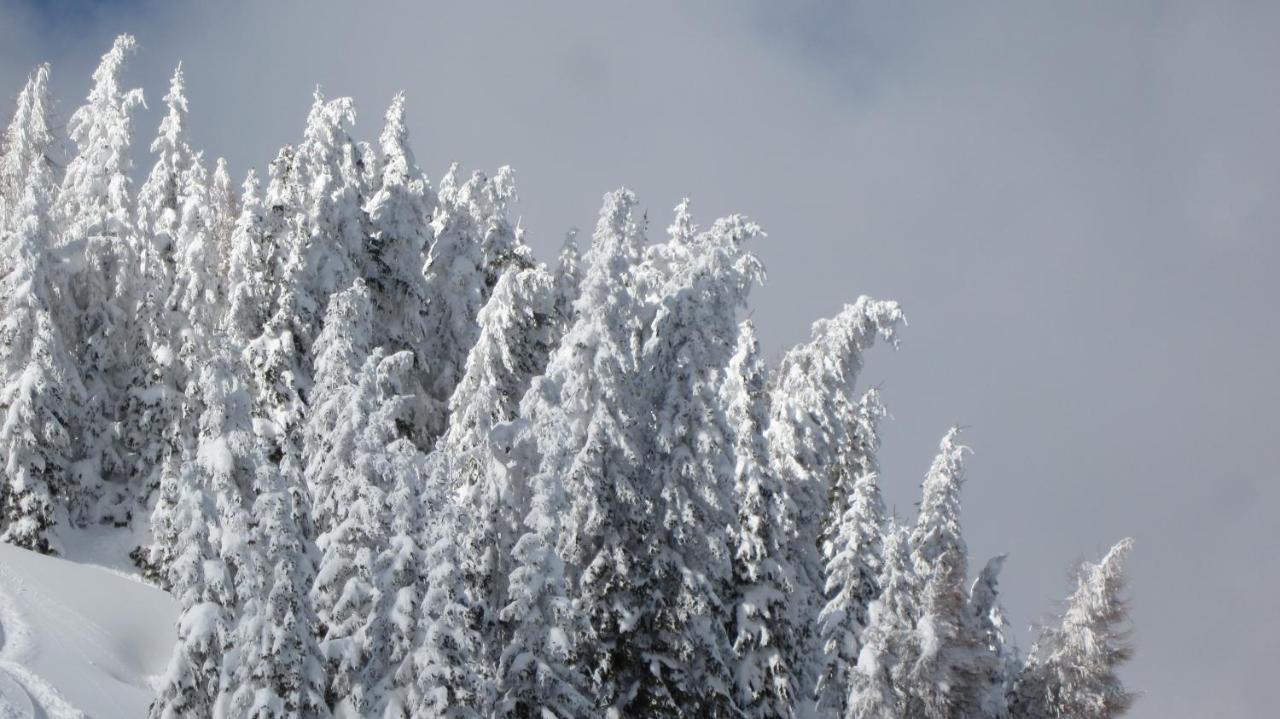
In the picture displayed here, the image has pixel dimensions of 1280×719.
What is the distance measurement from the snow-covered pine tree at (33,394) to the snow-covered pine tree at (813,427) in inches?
901

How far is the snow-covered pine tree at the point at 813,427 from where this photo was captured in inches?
1532

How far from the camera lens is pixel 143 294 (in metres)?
42.3

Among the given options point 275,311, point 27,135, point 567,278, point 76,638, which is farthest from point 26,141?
point 76,638

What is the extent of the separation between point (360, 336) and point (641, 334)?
8180mm

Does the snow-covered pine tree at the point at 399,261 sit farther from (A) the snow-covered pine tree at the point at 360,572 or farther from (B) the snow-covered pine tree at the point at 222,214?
(A) the snow-covered pine tree at the point at 360,572

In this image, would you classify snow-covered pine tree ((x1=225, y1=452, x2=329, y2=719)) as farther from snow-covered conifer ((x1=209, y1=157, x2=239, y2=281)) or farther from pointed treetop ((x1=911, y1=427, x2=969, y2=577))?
snow-covered conifer ((x1=209, y1=157, x2=239, y2=281))

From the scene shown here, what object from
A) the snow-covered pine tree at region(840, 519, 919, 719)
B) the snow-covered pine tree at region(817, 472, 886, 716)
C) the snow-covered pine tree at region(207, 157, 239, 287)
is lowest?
the snow-covered pine tree at region(840, 519, 919, 719)

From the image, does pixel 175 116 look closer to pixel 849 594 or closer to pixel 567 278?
pixel 567 278

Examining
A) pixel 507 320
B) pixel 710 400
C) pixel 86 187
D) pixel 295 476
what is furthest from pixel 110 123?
pixel 710 400

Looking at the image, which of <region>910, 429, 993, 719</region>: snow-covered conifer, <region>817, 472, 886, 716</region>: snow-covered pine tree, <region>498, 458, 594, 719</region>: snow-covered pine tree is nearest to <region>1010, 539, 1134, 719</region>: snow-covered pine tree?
<region>910, 429, 993, 719</region>: snow-covered conifer

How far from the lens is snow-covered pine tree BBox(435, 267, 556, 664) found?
2622 centimetres

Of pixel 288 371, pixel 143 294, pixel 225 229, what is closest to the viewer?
pixel 288 371

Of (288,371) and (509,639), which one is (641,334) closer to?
(509,639)

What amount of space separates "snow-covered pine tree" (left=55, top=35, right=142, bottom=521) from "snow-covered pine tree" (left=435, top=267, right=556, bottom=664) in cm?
1486
